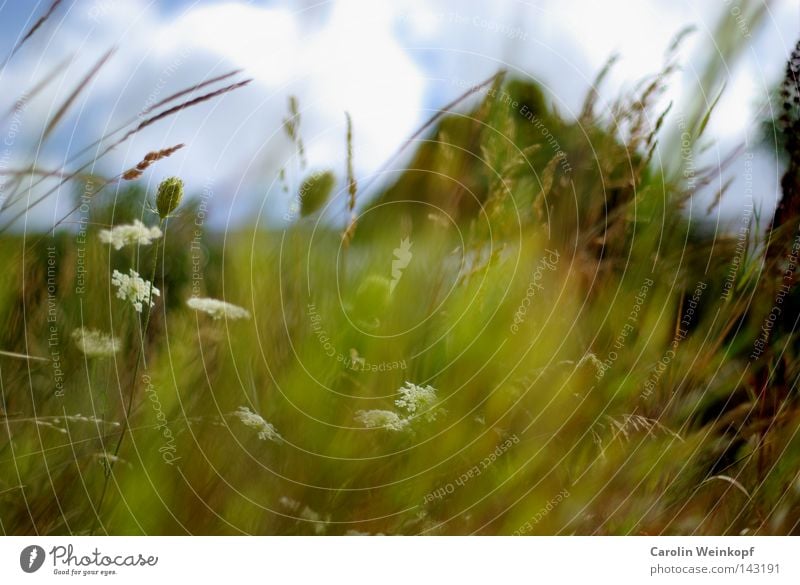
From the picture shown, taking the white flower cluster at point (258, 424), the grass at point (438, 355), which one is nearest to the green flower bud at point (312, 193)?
the grass at point (438, 355)

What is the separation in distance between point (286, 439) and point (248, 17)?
53 centimetres

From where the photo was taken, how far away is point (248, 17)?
95cm

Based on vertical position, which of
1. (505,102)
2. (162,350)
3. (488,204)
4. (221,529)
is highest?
(505,102)

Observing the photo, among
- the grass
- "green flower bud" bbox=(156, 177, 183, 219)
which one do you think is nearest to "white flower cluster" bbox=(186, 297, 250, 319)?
the grass

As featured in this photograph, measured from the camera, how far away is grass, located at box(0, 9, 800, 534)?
913mm

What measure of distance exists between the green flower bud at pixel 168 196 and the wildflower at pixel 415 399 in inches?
14.5

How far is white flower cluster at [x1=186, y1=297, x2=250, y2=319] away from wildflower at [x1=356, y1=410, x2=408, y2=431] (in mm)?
200

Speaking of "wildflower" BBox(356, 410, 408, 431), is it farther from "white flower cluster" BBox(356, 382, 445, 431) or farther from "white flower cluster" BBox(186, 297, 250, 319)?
"white flower cluster" BBox(186, 297, 250, 319)

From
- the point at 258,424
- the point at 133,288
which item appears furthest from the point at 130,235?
the point at 258,424

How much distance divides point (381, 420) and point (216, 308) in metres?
0.25

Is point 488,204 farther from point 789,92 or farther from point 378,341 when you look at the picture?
point 789,92

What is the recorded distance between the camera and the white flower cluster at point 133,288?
915 millimetres

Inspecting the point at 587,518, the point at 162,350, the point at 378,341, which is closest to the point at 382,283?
the point at 378,341

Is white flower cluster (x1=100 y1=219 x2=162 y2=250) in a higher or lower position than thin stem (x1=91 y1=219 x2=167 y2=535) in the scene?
higher
